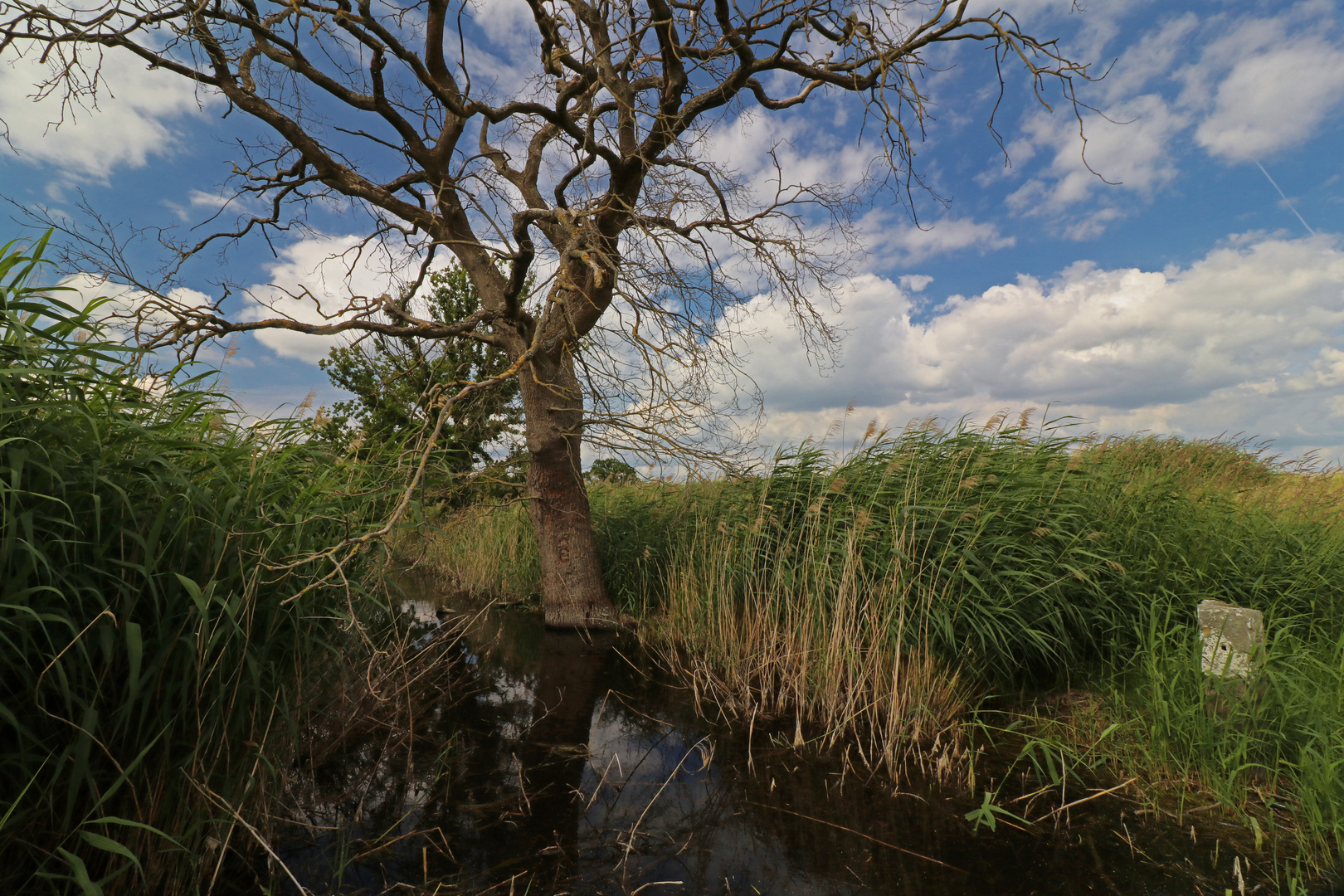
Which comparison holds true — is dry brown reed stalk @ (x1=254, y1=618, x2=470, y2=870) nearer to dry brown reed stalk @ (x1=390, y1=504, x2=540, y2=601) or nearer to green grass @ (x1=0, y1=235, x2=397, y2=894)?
green grass @ (x1=0, y1=235, x2=397, y2=894)

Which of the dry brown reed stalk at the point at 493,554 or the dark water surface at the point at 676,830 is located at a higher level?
the dry brown reed stalk at the point at 493,554

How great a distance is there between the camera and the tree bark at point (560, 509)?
758cm

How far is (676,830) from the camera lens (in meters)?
3.31

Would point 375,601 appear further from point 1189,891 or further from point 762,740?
point 1189,891

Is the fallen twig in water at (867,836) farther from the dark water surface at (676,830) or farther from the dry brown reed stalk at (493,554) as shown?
the dry brown reed stalk at (493,554)

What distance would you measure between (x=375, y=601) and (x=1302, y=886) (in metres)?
4.55

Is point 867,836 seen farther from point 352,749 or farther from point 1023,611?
point 352,749

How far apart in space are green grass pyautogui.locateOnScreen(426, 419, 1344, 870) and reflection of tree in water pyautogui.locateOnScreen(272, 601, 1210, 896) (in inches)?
24.0

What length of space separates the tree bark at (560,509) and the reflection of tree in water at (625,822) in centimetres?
274

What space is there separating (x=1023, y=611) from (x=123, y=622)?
534 centimetres

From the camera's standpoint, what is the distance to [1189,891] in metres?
2.84

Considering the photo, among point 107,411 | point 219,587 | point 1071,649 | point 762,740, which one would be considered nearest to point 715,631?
point 762,740

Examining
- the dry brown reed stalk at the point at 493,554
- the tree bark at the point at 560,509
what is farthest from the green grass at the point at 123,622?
the dry brown reed stalk at the point at 493,554

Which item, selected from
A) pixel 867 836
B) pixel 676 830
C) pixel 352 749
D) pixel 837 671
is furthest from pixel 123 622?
pixel 837 671
